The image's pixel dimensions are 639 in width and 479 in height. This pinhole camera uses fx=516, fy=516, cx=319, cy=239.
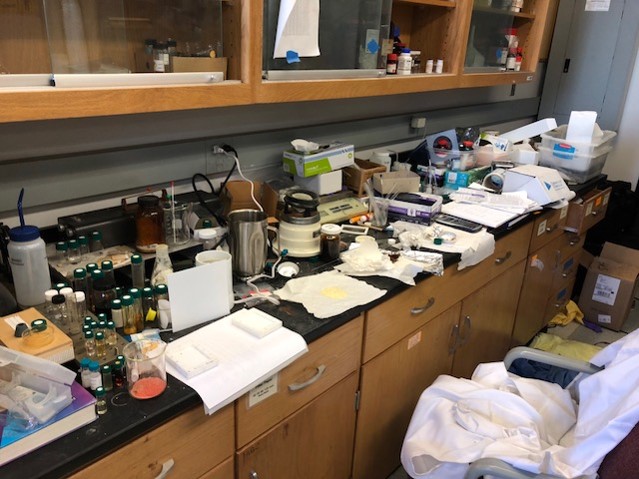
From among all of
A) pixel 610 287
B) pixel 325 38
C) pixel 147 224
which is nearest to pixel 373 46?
pixel 325 38

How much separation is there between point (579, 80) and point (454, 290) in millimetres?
2544

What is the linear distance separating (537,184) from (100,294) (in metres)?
1.90

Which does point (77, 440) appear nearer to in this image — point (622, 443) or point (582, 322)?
point (622, 443)

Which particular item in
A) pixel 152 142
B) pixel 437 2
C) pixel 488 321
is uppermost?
pixel 437 2

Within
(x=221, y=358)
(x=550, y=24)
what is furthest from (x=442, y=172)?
(x=550, y=24)

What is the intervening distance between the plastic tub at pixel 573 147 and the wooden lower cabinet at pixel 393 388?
1292mm

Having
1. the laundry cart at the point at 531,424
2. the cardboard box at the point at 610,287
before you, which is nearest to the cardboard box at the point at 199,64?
the laundry cart at the point at 531,424

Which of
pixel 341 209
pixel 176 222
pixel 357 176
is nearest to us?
pixel 176 222

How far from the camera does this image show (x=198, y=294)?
127 cm

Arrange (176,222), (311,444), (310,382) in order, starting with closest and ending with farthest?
(310,382)
(311,444)
(176,222)

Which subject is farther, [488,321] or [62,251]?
[488,321]

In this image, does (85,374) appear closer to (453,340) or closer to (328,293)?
(328,293)

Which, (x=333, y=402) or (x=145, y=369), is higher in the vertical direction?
(x=145, y=369)

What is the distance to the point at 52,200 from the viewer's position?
1.51 meters
